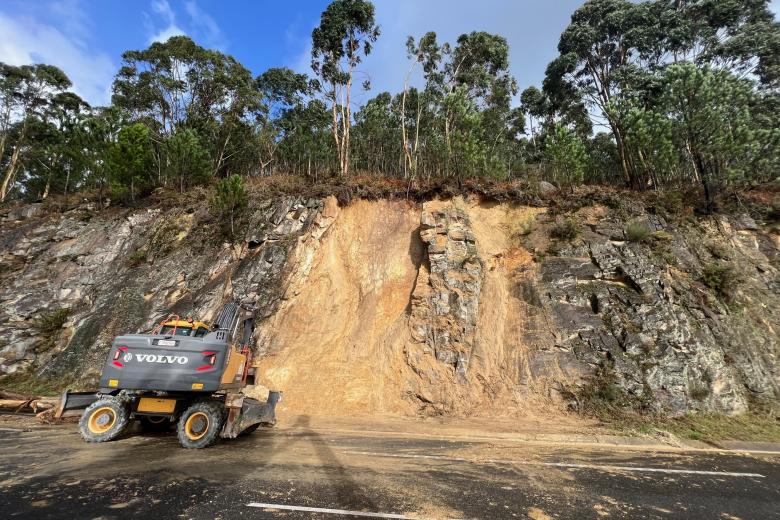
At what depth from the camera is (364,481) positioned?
6035mm

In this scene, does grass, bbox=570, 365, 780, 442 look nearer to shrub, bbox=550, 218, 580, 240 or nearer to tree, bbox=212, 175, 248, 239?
shrub, bbox=550, 218, 580, 240

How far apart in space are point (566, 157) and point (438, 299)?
11.6m

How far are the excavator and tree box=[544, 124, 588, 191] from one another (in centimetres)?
1904

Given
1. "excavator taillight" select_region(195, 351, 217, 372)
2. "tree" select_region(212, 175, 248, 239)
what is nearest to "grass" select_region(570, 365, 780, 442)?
"excavator taillight" select_region(195, 351, 217, 372)

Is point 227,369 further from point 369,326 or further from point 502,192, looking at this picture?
point 502,192

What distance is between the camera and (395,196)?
68.1 ft

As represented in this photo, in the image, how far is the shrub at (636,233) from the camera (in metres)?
16.3

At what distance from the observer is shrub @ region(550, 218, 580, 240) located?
17.1 meters

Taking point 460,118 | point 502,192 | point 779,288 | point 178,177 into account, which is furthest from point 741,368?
point 178,177

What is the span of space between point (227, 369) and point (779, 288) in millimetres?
21456

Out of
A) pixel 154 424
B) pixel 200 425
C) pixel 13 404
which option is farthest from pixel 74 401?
pixel 13 404

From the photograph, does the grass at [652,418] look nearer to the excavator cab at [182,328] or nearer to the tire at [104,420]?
the excavator cab at [182,328]

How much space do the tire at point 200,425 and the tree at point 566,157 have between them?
19.4 metres

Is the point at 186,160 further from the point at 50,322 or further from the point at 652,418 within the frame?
the point at 652,418
